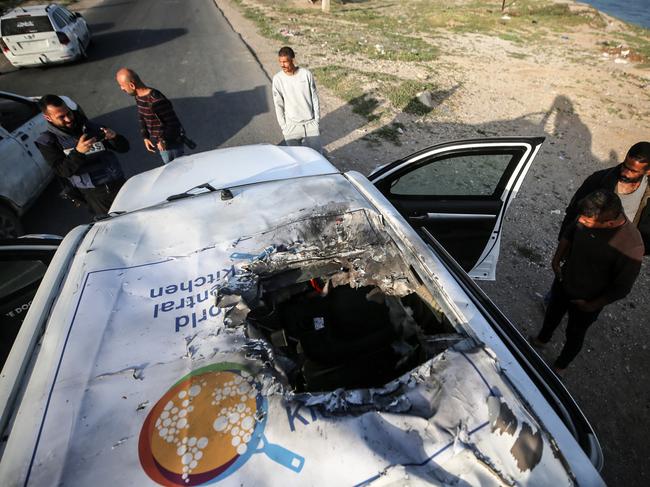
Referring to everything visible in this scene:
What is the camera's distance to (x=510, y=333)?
160cm

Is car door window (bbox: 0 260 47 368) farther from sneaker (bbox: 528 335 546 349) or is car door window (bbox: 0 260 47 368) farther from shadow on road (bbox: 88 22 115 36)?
shadow on road (bbox: 88 22 115 36)

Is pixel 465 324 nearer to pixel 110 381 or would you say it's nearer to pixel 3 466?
pixel 110 381

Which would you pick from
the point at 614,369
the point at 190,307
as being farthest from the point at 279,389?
the point at 614,369

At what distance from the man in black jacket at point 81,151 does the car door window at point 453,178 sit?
9.21 feet

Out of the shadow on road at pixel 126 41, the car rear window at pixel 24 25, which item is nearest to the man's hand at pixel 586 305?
the car rear window at pixel 24 25

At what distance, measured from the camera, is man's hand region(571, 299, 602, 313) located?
2.37 metres

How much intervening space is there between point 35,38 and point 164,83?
11.0 ft

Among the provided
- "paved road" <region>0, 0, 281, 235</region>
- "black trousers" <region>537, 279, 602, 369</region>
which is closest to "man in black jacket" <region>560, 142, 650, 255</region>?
"black trousers" <region>537, 279, 602, 369</region>

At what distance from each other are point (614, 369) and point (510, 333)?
219 centimetres

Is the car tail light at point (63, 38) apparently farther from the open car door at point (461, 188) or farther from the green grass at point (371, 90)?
the open car door at point (461, 188)

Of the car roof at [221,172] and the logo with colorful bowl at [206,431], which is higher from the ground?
the car roof at [221,172]

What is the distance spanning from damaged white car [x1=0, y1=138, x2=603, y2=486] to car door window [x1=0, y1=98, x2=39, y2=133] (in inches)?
130

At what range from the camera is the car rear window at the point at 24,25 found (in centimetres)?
802

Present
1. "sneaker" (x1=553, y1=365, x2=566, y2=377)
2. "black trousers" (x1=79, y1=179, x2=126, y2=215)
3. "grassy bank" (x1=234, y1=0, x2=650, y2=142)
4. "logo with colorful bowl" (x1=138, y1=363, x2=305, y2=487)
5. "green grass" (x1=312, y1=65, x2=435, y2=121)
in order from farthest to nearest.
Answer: "grassy bank" (x1=234, y1=0, x2=650, y2=142), "green grass" (x1=312, y1=65, x2=435, y2=121), "black trousers" (x1=79, y1=179, x2=126, y2=215), "sneaker" (x1=553, y1=365, x2=566, y2=377), "logo with colorful bowl" (x1=138, y1=363, x2=305, y2=487)
